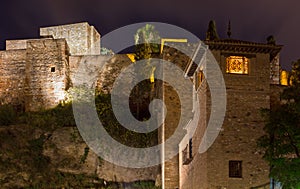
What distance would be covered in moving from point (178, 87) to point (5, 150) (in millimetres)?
11092

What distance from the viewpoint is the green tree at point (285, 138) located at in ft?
65.1

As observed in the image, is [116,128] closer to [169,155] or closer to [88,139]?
[88,139]

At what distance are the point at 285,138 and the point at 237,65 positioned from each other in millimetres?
3939

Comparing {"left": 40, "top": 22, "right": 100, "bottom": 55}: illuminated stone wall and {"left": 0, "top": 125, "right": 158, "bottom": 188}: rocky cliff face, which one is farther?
{"left": 40, "top": 22, "right": 100, "bottom": 55}: illuminated stone wall

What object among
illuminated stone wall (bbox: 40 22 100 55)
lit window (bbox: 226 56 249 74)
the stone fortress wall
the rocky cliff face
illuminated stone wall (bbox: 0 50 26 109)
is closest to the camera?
lit window (bbox: 226 56 249 74)

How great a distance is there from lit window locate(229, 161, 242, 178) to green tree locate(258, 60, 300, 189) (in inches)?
53.2

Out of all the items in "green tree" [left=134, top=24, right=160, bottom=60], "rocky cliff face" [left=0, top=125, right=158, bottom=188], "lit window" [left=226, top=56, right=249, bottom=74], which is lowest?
"rocky cliff face" [left=0, top=125, right=158, bottom=188]

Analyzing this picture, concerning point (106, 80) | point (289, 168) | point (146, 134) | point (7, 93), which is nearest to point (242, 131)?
point (289, 168)

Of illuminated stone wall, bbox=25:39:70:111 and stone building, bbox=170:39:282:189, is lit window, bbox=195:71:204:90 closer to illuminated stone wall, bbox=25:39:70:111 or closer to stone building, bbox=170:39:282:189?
stone building, bbox=170:39:282:189

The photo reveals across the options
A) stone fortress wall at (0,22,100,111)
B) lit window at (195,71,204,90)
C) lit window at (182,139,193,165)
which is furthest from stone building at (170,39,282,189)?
stone fortress wall at (0,22,100,111)

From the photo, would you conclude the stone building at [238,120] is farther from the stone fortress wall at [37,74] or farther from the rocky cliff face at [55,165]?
the stone fortress wall at [37,74]

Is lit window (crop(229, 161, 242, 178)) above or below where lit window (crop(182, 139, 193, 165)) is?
below

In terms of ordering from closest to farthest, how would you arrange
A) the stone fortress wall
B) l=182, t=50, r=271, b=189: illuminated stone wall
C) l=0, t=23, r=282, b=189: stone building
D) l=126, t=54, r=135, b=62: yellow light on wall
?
l=182, t=50, r=271, b=189: illuminated stone wall
l=0, t=23, r=282, b=189: stone building
the stone fortress wall
l=126, t=54, r=135, b=62: yellow light on wall

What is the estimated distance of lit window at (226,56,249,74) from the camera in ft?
76.3
